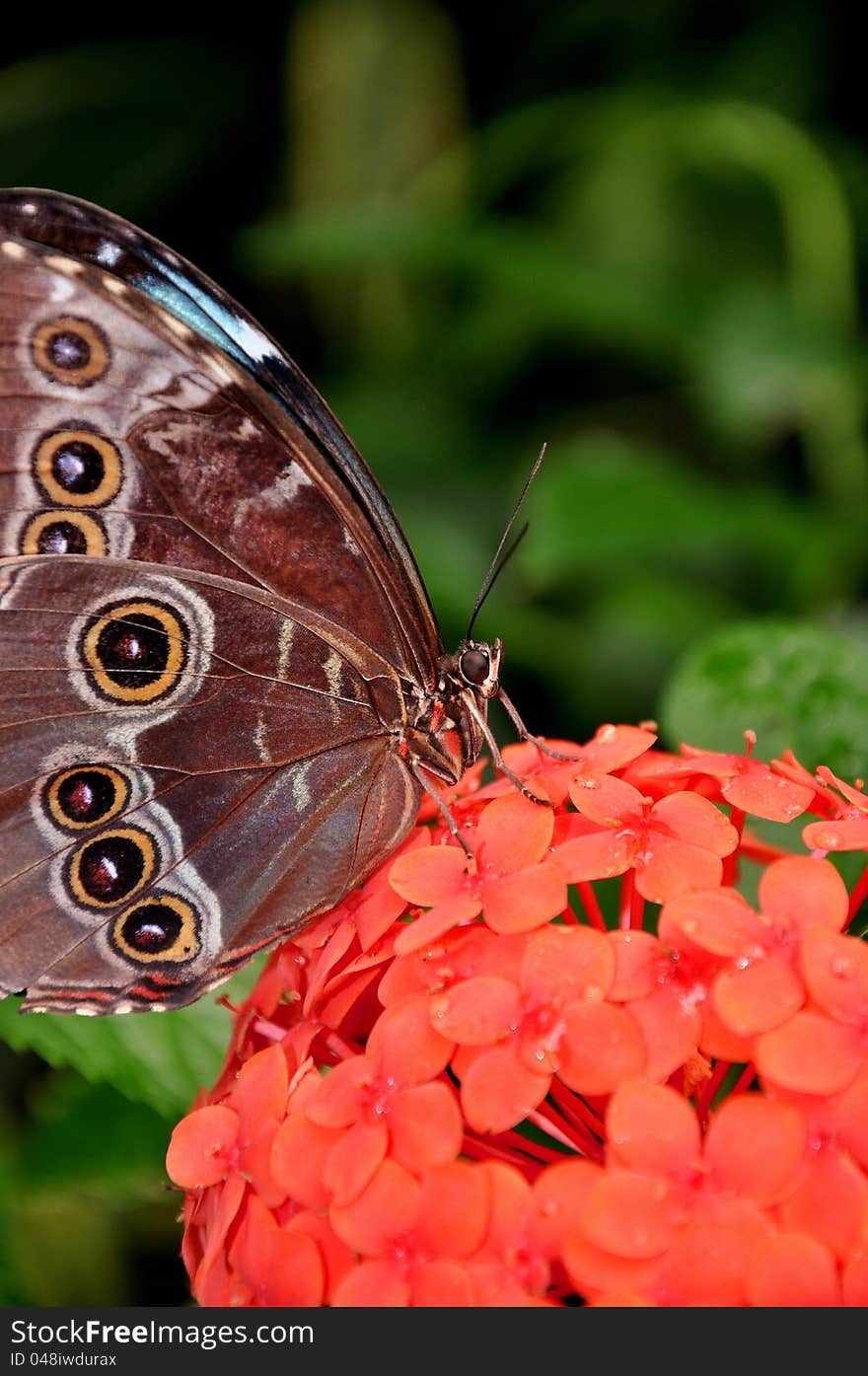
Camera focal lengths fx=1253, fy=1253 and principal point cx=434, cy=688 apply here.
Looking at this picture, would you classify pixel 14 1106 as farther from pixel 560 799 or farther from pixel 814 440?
pixel 814 440

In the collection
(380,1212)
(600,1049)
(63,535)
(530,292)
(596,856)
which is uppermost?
(530,292)

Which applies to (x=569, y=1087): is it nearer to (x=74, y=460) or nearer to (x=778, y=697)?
(x=778, y=697)

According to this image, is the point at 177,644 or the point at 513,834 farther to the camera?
the point at 177,644

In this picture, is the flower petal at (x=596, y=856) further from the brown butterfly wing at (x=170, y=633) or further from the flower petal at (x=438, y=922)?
the brown butterfly wing at (x=170, y=633)

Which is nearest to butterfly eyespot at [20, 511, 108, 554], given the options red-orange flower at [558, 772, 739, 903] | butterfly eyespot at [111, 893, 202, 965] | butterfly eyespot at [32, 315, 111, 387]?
butterfly eyespot at [32, 315, 111, 387]

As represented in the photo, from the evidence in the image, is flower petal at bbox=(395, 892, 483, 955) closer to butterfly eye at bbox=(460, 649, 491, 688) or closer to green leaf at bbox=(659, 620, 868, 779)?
butterfly eye at bbox=(460, 649, 491, 688)

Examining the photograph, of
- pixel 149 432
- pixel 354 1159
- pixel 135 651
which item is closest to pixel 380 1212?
pixel 354 1159
